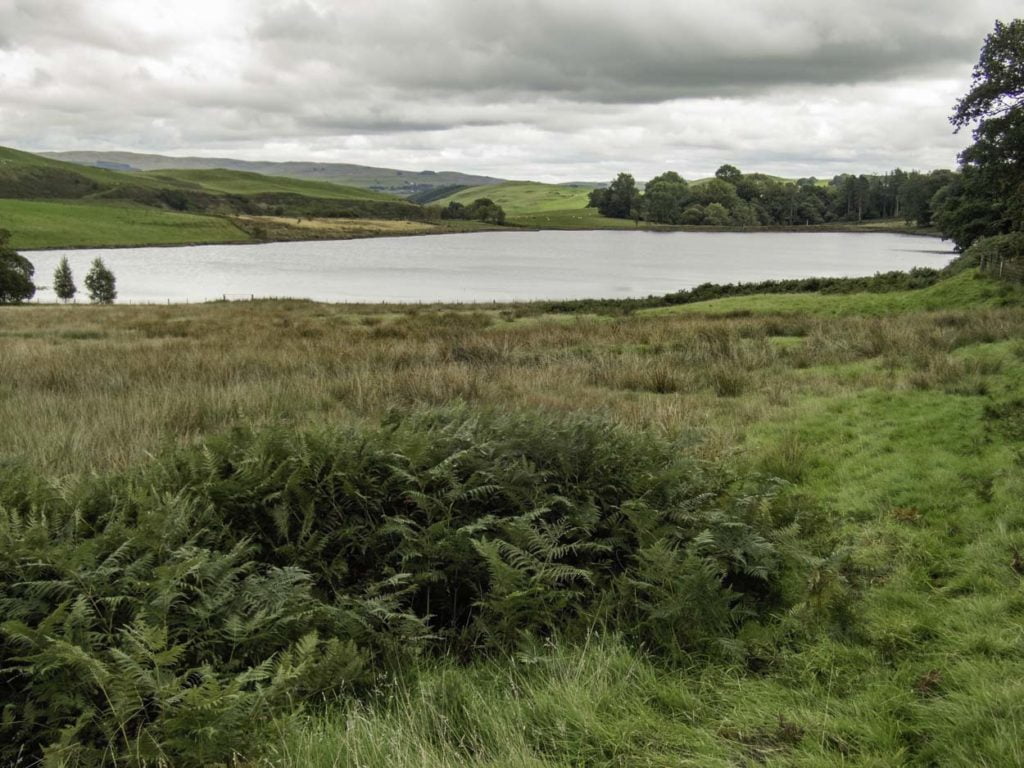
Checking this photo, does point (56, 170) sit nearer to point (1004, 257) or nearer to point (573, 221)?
point (573, 221)

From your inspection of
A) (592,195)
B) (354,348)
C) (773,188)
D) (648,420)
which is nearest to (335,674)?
(648,420)

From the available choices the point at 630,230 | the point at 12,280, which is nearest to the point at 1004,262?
the point at 12,280

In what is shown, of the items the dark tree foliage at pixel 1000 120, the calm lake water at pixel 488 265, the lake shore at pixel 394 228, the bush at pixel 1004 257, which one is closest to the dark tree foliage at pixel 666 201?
the lake shore at pixel 394 228

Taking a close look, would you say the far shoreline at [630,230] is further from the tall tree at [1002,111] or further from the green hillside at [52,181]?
the tall tree at [1002,111]

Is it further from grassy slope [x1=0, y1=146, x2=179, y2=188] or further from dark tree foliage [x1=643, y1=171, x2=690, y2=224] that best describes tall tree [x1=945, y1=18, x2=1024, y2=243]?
grassy slope [x1=0, y1=146, x2=179, y2=188]

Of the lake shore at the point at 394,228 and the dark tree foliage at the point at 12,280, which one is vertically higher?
the lake shore at the point at 394,228

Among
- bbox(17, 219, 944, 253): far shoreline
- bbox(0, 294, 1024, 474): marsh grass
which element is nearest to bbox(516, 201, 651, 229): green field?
bbox(17, 219, 944, 253): far shoreline

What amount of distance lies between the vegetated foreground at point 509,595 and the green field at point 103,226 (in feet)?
423

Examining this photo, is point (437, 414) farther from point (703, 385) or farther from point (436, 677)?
point (703, 385)

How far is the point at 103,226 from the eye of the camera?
127750mm

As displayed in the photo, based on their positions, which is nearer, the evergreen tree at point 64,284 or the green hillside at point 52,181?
the evergreen tree at point 64,284

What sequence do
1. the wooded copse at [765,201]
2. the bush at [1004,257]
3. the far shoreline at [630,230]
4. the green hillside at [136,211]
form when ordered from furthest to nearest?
the wooded copse at [765,201]
the far shoreline at [630,230]
the green hillside at [136,211]
the bush at [1004,257]

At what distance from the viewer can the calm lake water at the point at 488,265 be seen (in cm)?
6506

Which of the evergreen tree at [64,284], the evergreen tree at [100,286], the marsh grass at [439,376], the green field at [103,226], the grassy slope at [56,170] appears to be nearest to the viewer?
the marsh grass at [439,376]
